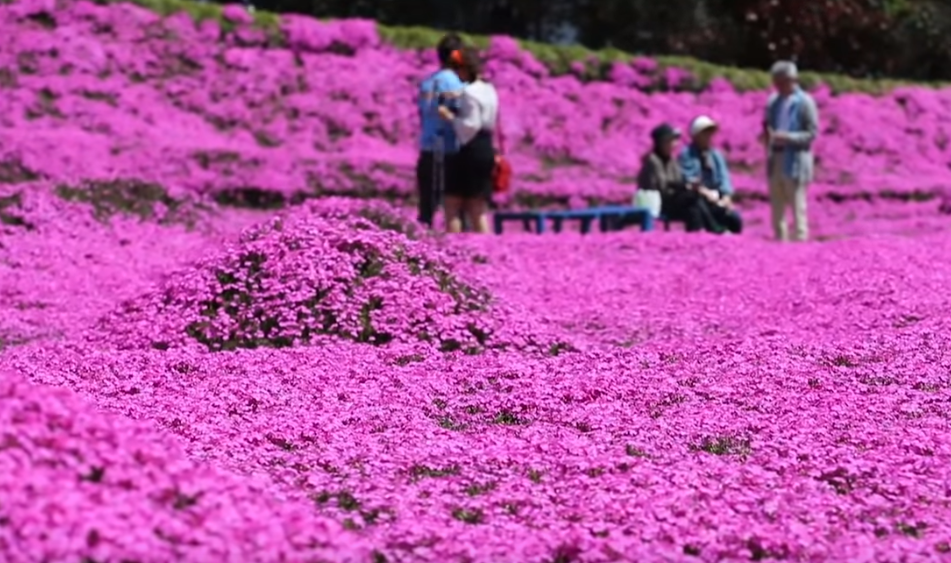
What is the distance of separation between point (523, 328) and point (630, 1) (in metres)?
27.8

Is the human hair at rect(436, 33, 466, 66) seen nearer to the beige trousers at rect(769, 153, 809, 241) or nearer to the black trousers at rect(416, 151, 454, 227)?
the black trousers at rect(416, 151, 454, 227)

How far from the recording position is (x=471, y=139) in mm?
16984

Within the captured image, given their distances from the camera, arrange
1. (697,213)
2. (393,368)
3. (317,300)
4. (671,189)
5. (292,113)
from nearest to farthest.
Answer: (393,368), (317,300), (697,213), (671,189), (292,113)

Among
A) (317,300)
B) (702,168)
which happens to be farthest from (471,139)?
(317,300)

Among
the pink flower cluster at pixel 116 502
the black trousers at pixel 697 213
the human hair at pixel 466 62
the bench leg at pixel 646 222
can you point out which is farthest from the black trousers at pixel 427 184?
the pink flower cluster at pixel 116 502

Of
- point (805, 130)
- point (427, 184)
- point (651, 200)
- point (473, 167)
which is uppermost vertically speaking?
point (805, 130)

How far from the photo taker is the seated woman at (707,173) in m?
20.3

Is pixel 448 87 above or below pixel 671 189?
above

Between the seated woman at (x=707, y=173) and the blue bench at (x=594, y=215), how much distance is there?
73 centimetres

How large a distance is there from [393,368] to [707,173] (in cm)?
1125

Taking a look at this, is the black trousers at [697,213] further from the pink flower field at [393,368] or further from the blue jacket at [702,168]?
the pink flower field at [393,368]

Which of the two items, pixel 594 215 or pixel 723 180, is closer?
pixel 723 180

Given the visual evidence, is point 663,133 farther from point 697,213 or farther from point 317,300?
point 317,300

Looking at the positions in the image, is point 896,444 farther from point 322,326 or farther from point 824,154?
point 824,154
